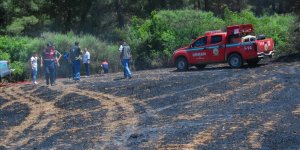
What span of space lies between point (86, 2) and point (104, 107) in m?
41.7

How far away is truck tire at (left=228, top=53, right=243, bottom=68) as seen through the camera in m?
26.2

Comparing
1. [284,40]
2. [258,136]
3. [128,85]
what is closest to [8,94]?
[128,85]

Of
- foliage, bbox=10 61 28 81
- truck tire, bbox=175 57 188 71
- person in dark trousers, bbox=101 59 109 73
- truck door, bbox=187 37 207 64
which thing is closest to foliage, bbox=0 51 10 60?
foliage, bbox=10 61 28 81

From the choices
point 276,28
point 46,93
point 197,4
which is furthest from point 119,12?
point 46,93

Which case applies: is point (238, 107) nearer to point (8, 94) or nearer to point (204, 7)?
point (8, 94)

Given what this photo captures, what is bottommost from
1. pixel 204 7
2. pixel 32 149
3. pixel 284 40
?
pixel 32 149

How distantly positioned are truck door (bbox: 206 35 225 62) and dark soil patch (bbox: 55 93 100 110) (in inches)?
392

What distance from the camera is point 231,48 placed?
26.5m

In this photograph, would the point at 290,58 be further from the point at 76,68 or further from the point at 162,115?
the point at 162,115

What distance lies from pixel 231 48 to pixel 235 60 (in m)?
0.59

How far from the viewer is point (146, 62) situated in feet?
119

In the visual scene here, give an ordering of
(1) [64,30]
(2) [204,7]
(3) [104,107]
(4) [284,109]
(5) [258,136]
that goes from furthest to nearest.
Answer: (2) [204,7] → (1) [64,30] → (3) [104,107] → (4) [284,109] → (5) [258,136]

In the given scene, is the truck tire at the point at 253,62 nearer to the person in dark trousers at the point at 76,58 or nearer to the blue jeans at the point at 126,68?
the blue jeans at the point at 126,68

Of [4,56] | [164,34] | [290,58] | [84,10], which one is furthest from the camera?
[84,10]
